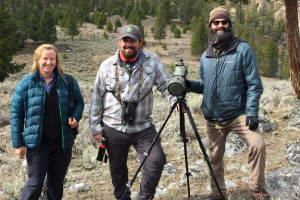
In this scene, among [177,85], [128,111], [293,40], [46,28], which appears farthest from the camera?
[46,28]

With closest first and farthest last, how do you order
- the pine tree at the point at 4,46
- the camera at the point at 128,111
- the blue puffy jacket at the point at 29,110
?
the blue puffy jacket at the point at 29,110 → the camera at the point at 128,111 → the pine tree at the point at 4,46

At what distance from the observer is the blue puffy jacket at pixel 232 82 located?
10.2ft

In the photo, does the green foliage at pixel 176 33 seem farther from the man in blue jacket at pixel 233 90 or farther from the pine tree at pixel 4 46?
the man in blue jacket at pixel 233 90

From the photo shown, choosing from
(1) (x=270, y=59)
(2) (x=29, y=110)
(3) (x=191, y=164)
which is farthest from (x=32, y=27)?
(2) (x=29, y=110)

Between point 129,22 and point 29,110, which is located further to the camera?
point 129,22

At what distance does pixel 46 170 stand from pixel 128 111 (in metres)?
1.09

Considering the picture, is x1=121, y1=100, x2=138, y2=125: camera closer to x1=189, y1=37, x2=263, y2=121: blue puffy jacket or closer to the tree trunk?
x1=189, y1=37, x2=263, y2=121: blue puffy jacket

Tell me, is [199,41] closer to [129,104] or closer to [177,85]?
[129,104]

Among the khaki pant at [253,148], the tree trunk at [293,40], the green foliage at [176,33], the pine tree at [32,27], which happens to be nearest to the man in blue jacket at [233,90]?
the khaki pant at [253,148]

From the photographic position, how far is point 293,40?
26.4 ft

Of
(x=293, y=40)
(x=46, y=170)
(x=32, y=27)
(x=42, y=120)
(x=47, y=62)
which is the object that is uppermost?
(x=32, y=27)

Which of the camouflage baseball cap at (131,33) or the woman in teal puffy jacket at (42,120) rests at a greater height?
the camouflage baseball cap at (131,33)

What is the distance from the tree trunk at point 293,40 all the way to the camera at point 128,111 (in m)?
6.43

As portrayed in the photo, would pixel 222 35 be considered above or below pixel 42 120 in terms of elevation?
above
